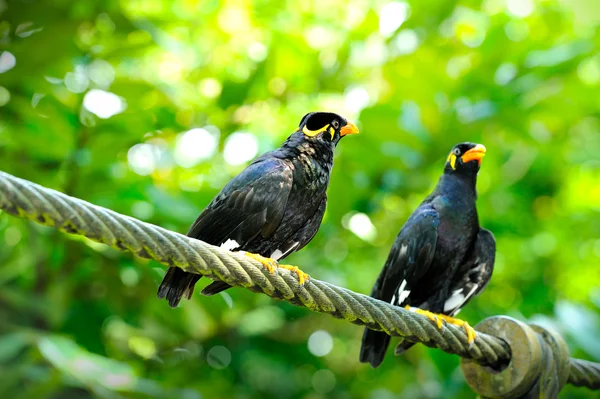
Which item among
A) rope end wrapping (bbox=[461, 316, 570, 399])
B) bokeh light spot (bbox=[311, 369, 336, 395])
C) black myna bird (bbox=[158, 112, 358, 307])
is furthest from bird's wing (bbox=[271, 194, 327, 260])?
bokeh light spot (bbox=[311, 369, 336, 395])

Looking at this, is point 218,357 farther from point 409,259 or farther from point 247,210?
point 247,210

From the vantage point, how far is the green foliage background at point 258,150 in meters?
3.59

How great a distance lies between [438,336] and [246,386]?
2.72 m

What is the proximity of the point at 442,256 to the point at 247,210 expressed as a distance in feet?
4.28

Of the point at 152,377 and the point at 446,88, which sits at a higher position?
the point at 446,88

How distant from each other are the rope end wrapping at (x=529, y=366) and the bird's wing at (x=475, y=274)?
2.51ft

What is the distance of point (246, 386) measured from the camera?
203 inches

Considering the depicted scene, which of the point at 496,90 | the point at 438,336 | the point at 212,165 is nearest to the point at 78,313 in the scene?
the point at 212,165

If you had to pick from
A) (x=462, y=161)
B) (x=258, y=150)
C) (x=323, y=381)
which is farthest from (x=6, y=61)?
(x=323, y=381)

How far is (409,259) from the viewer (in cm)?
344

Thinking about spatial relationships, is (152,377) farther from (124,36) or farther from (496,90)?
(496,90)

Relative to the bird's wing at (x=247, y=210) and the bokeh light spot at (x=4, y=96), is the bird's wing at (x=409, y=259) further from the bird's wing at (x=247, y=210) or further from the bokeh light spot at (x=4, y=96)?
the bokeh light spot at (x=4, y=96)

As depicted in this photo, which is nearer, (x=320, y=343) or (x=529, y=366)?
(x=529, y=366)

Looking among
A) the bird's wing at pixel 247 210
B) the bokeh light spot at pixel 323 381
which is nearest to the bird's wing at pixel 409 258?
the bird's wing at pixel 247 210
